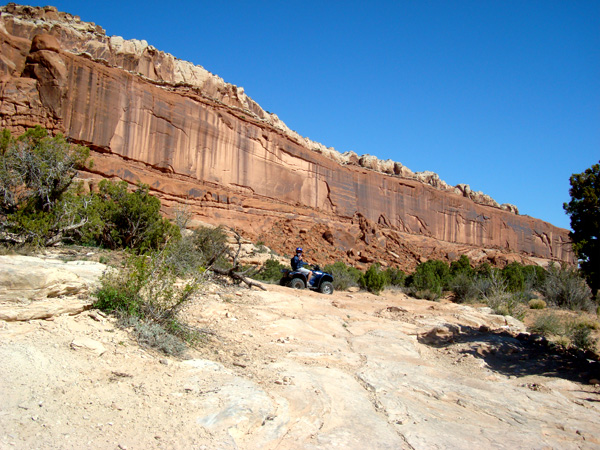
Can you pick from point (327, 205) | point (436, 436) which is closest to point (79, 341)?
point (436, 436)

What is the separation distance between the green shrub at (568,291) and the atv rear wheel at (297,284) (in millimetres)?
11395

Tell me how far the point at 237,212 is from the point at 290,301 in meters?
20.3

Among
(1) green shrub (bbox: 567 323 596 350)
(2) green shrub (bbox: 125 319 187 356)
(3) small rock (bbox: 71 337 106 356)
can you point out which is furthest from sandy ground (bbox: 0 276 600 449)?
(1) green shrub (bbox: 567 323 596 350)

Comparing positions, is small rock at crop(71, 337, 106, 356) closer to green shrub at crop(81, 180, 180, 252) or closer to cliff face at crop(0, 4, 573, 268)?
green shrub at crop(81, 180, 180, 252)

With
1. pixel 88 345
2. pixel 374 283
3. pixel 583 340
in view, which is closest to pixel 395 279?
pixel 374 283

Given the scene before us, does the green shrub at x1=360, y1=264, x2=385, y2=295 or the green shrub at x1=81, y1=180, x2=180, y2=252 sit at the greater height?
the green shrub at x1=81, y1=180, x2=180, y2=252

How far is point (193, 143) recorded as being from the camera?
29.1 m

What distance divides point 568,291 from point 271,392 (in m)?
17.5

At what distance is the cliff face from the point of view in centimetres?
2228

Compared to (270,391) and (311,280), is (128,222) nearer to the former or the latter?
(311,280)

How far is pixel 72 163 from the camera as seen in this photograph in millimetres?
11555

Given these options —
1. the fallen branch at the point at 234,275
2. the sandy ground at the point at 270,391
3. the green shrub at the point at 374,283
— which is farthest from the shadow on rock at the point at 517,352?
the green shrub at the point at 374,283

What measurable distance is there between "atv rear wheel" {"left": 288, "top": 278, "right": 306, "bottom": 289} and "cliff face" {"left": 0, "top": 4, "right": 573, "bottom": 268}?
1454 centimetres

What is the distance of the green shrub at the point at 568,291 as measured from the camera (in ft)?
56.2
